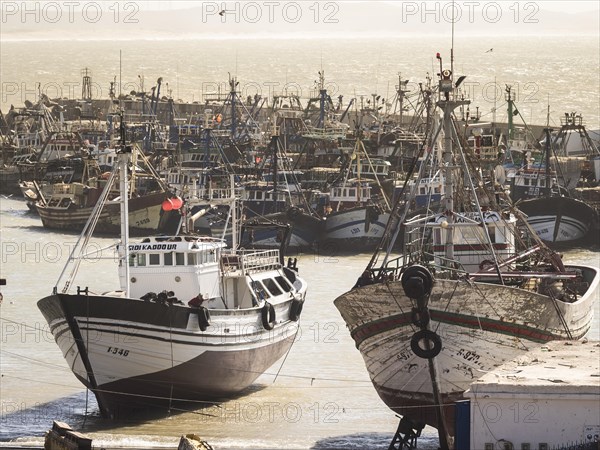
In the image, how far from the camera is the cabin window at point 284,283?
1457 inches

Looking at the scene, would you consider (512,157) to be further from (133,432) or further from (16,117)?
(133,432)

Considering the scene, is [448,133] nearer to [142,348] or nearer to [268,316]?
[268,316]

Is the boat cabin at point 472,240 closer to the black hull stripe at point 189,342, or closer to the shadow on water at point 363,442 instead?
the shadow on water at point 363,442

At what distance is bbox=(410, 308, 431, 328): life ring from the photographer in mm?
28453

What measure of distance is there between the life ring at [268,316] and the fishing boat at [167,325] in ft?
0.07

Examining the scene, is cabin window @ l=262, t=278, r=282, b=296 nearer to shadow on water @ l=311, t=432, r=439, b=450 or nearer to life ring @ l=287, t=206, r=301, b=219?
shadow on water @ l=311, t=432, r=439, b=450

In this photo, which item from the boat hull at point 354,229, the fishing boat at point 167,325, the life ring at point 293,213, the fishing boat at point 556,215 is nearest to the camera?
the fishing boat at point 167,325

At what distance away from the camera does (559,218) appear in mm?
63125

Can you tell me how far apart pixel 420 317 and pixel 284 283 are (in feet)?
29.6

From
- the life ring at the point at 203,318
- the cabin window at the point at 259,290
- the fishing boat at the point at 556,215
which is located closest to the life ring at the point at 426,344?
the life ring at the point at 203,318

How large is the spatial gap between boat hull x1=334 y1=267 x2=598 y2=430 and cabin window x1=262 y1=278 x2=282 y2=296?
5.82 metres

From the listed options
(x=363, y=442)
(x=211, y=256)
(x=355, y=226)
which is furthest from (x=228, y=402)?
(x=355, y=226)

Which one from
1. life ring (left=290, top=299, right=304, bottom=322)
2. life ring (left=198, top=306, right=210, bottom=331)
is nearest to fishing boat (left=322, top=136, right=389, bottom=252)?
life ring (left=290, top=299, right=304, bottom=322)

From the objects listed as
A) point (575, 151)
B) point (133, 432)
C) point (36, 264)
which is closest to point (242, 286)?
point (133, 432)
